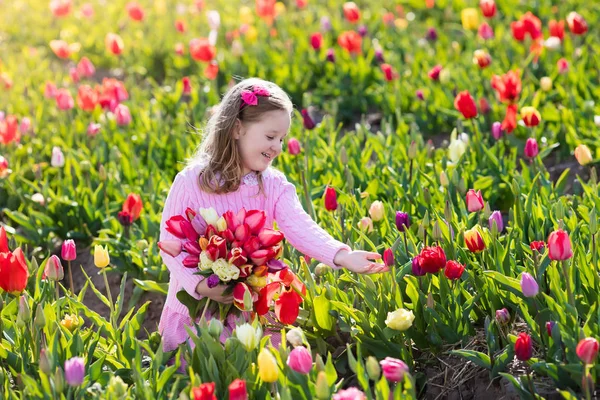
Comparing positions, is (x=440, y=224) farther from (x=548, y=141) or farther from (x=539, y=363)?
(x=548, y=141)

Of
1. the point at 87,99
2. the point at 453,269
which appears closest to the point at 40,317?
the point at 453,269

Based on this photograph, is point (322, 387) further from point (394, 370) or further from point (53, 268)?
point (53, 268)

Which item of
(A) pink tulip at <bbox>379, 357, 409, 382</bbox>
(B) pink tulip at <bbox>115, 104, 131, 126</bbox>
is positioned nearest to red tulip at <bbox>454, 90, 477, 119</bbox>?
(B) pink tulip at <bbox>115, 104, 131, 126</bbox>

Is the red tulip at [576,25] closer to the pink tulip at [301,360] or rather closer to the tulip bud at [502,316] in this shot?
the tulip bud at [502,316]

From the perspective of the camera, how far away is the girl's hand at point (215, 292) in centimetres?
254

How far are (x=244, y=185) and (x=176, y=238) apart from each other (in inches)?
11.0

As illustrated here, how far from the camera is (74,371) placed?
221 centimetres

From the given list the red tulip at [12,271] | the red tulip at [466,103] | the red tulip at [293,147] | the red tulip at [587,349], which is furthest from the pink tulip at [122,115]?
the red tulip at [587,349]

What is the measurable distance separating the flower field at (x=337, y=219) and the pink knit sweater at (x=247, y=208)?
0.38 ft

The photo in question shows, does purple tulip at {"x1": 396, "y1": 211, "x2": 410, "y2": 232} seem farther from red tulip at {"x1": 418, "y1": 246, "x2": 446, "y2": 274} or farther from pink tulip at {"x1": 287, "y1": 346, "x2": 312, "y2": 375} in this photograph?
pink tulip at {"x1": 287, "y1": 346, "x2": 312, "y2": 375}

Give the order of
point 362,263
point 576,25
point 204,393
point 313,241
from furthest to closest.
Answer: point 576,25 → point 313,241 → point 362,263 → point 204,393

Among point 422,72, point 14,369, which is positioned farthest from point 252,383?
point 422,72

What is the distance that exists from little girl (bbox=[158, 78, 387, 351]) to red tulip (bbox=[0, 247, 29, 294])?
42cm

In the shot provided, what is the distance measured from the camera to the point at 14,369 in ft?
8.52
